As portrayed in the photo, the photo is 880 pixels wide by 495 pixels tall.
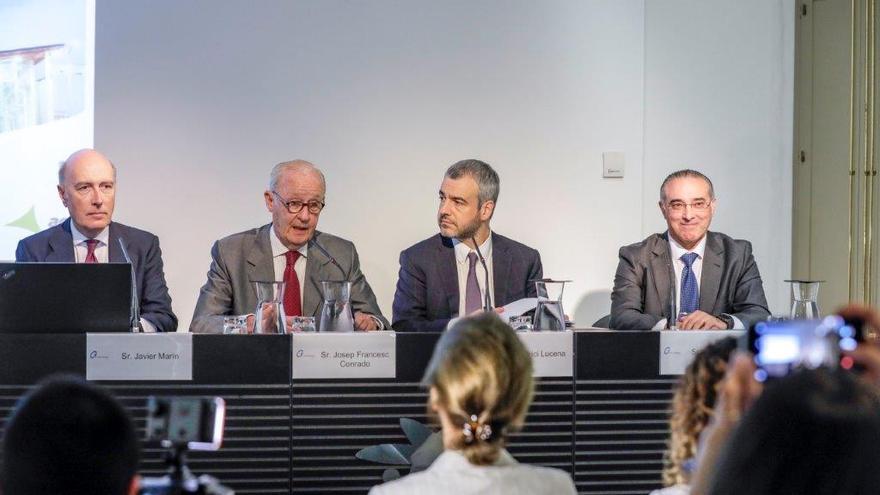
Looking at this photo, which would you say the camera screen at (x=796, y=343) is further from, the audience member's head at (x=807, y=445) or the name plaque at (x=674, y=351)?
the name plaque at (x=674, y=351)

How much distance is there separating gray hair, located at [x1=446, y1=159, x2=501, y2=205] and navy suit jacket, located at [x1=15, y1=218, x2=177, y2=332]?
1.14m

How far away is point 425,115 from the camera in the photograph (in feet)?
18.5

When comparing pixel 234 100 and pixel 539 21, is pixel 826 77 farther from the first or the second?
pixel 234 100

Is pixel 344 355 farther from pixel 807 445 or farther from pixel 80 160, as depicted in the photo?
pixel 807 445

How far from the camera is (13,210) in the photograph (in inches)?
207

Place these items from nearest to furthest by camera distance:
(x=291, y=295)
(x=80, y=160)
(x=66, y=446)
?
1. (x=66, y=446)
2. (x=291, y=295)
3. (x=80, y=160)

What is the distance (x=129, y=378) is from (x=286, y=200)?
4.18 feet

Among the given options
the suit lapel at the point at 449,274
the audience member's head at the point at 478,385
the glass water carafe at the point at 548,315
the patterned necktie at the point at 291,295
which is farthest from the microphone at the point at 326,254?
the audience member's head at the point at 478,385

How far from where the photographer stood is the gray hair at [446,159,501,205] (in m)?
4.65

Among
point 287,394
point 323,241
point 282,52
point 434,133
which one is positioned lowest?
point 287,394

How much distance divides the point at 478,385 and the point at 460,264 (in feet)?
9.06

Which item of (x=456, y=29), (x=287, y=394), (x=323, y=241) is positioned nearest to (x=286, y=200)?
(x=323, y=241)

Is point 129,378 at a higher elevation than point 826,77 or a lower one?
lower

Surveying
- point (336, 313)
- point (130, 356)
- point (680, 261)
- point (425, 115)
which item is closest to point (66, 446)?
point (130, 356)
